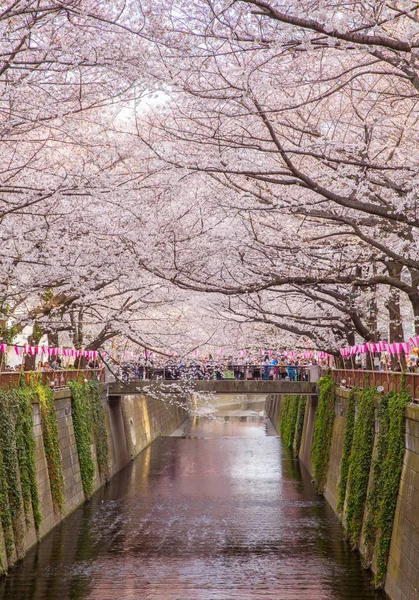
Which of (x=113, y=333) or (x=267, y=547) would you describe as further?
(x=113, y=333)

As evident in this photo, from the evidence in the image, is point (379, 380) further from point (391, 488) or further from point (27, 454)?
point (27, 454)

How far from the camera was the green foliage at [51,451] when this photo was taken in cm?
2186

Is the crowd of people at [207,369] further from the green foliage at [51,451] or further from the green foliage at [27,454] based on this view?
the green foliage at [27,454]

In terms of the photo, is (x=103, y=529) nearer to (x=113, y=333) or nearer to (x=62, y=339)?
(x=113, y=333)

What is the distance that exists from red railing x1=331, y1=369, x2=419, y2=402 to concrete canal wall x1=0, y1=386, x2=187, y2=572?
9.40 meters

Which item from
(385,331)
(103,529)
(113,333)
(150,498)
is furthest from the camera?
(385,331)

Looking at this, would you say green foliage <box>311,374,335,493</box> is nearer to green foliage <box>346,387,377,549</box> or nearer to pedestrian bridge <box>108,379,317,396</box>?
pedestrian bridge <box>108,379,317,396</box>

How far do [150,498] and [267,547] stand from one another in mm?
8051

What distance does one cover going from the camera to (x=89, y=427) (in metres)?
29.2

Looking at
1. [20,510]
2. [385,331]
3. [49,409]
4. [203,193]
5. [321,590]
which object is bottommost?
[321,590]

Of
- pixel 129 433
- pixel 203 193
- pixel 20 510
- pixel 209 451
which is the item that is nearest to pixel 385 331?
pixel 209 451

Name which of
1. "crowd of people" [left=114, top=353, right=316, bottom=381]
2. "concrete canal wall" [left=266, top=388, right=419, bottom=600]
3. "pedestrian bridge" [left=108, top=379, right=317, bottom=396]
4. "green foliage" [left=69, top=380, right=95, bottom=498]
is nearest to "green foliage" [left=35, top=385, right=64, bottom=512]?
"green foliage" [left=69, top=380, right=95, bottom=498]

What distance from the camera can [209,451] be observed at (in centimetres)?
4034

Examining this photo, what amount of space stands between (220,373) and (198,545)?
1892cm
